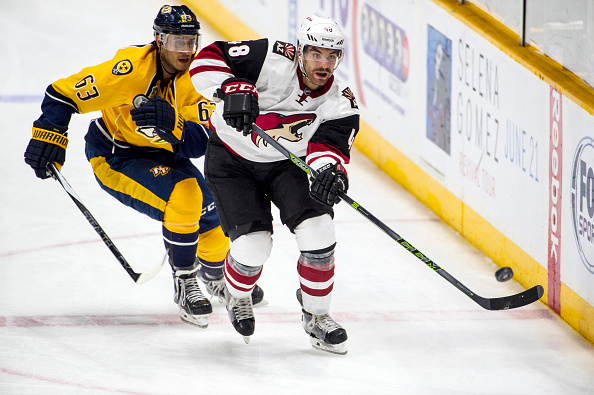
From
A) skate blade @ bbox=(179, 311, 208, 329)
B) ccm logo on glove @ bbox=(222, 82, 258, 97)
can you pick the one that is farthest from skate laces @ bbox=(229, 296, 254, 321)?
ccm logo on glove @ bbox=(222, 82, 258, 97)

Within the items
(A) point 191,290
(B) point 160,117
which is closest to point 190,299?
(A) point 191,290

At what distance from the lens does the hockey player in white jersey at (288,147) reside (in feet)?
11.3

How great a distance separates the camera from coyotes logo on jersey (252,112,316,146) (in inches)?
140

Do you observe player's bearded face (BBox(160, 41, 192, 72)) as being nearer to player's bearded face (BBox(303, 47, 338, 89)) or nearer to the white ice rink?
player's bearded face (BBox(303, 47, 338, 89))

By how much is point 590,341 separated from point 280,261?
5.26 ft

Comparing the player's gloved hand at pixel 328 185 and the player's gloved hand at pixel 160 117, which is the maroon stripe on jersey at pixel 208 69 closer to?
the player's gloved hand at pixel 160 117

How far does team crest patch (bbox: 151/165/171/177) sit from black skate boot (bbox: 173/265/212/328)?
43 cm

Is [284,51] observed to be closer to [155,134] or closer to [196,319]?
[155,134]

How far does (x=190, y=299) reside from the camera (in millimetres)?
3924

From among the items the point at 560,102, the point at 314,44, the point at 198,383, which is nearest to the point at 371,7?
the point at 560,102

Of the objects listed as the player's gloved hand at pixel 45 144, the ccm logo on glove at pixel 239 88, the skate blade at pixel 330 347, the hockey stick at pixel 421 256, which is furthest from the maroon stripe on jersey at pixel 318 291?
the player's gloved hand at pixel 45 144

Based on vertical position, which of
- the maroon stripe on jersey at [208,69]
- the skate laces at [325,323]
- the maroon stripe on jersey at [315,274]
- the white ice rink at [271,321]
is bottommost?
the white ice rink at [271,321]

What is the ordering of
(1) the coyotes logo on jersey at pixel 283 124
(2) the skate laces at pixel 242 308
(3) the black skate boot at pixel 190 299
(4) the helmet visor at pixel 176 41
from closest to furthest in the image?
(1) the coyotes logo on jersey at pixel 283 124
(2) the skate laces at pixel 242 308
(4) the helmet visor at pixel 176 41
(3) the black skate boot at pixel 190 299

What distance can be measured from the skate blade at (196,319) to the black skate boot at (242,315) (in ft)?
0.68
